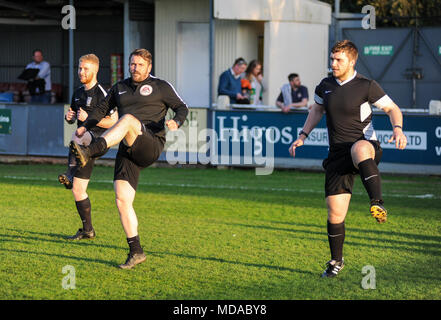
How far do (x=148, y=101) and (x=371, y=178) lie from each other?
233cm

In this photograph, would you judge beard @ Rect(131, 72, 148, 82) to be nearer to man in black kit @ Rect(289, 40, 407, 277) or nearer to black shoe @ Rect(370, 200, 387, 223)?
man in black kit @ Rect(289, 40, 407, 277)

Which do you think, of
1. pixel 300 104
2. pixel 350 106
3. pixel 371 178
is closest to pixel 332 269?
pixel 371 178

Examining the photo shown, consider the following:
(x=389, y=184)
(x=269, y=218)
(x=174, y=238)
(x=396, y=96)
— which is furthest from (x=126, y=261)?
(x=396, y=96)

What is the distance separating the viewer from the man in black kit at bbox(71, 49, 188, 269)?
26.1 feet

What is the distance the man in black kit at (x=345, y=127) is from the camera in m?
7.45

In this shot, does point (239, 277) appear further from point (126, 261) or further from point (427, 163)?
point (427, 163)

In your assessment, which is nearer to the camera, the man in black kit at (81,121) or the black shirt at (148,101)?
the black shirt at (148,101)

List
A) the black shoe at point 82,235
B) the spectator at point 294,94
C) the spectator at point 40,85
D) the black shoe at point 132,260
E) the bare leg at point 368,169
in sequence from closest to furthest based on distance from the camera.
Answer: the bare leg at point 368,169 < the black shoe at point 132,260 < the black shoe at point 82,235 < the spectator at point 294,94 < the spectator at point 40,85

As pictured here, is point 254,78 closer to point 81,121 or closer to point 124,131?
point 81,121

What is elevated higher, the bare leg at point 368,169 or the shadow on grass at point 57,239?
the bare leg at point 368,169

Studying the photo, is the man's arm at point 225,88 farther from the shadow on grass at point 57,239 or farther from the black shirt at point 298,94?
the shadow on grass at point 57,239

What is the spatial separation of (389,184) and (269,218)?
15.5ft

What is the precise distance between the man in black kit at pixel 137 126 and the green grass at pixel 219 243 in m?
0.50

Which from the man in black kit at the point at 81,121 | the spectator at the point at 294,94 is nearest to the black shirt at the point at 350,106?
the man in black kit at the point at 81,121
